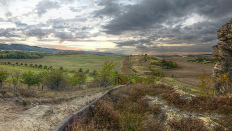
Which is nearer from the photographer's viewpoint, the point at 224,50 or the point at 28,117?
the point at 28,117

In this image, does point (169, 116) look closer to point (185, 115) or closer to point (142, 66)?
point (185, 115)

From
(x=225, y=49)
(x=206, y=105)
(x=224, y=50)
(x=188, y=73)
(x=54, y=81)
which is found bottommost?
(x=188, y=73)

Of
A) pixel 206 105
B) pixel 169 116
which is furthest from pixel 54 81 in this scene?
pixel 206 105

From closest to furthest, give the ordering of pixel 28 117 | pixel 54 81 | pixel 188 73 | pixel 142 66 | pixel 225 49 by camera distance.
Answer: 1. pixel 28 117
2. pixel 225 49
3. pixel 54 81
4. pixel 188 73
5. pixel 142 66

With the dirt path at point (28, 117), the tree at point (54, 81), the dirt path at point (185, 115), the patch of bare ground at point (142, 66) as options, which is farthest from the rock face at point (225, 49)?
the patch of bare ground at point (142, 66)

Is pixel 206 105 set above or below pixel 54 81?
above

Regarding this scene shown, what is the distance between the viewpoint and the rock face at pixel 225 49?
58.0ft

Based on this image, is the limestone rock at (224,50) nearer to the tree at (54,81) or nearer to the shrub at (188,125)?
the shrub at (188,125)

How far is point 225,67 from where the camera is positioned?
719 inches

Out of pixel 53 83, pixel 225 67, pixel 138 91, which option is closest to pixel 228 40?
pixel 225 67

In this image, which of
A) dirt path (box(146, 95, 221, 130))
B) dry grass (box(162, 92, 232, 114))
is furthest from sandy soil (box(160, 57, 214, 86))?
dirt path (box(146, 95, 221, 130))

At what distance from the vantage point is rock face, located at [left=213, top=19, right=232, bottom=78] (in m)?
17.7

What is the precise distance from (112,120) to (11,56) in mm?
153877

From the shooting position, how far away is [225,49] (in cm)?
1834
